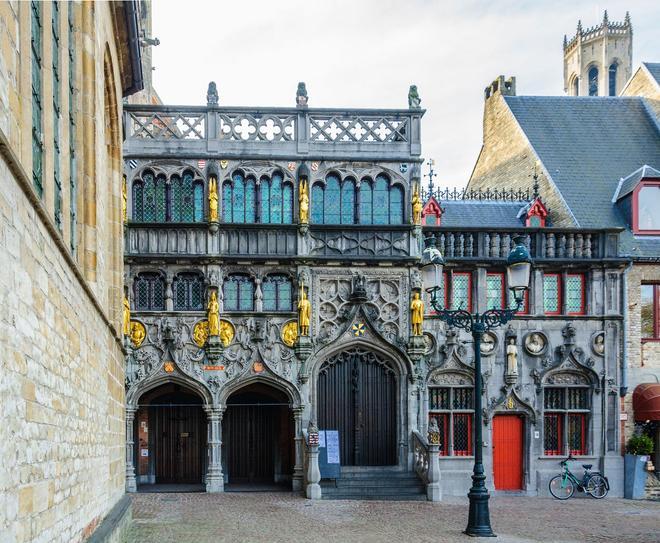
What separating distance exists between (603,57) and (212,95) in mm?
41323

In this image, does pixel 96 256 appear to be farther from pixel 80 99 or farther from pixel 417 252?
pixel 417 252

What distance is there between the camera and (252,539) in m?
15.9

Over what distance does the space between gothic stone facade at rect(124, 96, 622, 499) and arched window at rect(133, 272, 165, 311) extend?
0.13ft

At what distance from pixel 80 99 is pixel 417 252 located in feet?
44.8

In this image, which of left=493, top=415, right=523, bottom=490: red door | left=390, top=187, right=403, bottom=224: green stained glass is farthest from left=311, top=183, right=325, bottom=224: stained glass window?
left=493, top=415, right=523, bottom=490: red door

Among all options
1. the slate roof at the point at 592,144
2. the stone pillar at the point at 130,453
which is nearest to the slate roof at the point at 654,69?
the slate roof at the point at 592,144

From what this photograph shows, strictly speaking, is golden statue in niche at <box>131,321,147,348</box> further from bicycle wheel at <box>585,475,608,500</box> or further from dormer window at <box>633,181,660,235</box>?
dormer window at <box>633,181,660,235</box>

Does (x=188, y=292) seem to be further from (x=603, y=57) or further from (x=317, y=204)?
(x=603, y=57)

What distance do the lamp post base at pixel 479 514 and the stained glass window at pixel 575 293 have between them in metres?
9.90

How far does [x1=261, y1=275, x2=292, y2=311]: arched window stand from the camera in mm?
23938

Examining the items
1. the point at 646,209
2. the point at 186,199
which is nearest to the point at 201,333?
the point at 186,199

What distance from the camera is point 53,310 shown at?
7.82 meters

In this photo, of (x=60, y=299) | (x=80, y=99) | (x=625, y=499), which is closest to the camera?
(x=60, y=299)

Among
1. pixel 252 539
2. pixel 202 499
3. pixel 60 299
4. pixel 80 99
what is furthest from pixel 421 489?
pixel 60 299
